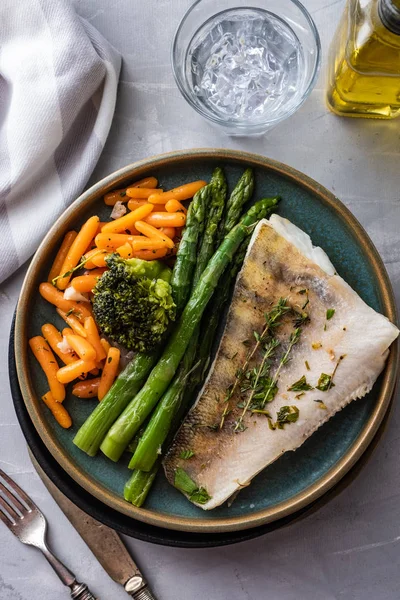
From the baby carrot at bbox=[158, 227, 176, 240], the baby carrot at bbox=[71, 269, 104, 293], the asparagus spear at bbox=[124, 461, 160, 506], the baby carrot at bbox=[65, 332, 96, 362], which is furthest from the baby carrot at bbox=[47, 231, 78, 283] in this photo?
the asparagus spear at bbox=[124, 461, 160, 506]

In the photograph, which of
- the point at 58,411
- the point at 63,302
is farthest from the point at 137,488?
the point at 63,302

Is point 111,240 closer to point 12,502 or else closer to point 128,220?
point 128,220

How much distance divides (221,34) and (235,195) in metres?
0.92

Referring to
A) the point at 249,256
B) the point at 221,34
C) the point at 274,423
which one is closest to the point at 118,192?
the point at 249,256

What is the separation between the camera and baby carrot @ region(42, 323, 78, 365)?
3.30m

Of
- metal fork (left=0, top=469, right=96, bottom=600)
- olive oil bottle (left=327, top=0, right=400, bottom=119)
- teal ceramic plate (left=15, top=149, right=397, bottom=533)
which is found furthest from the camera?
metal fork (left=0, top=469, right=96, bottom=600)

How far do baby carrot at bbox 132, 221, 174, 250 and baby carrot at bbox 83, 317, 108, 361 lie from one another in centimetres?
51

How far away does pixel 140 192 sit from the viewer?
3.36 m

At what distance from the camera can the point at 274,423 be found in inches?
122

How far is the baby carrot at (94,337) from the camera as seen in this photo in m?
3.26

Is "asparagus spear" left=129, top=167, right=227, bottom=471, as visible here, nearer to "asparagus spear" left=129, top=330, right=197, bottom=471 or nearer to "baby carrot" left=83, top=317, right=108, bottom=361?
"asparagus spear" left=129, top=330, right=197, bottom=471

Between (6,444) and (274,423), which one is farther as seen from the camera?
(6,444)

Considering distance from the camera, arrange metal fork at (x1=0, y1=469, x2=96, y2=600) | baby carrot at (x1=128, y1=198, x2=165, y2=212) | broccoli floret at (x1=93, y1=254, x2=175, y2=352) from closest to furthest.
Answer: broccoli floret at (x1=93, y1=254, x2=175, y2=352) → baby carrot at (x1=128, y1=198, x2=165, y2=212) → metal fork at (x1=0, y1=469, x2=96, y2=600)

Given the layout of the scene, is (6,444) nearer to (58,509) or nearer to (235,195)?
(58,509)
